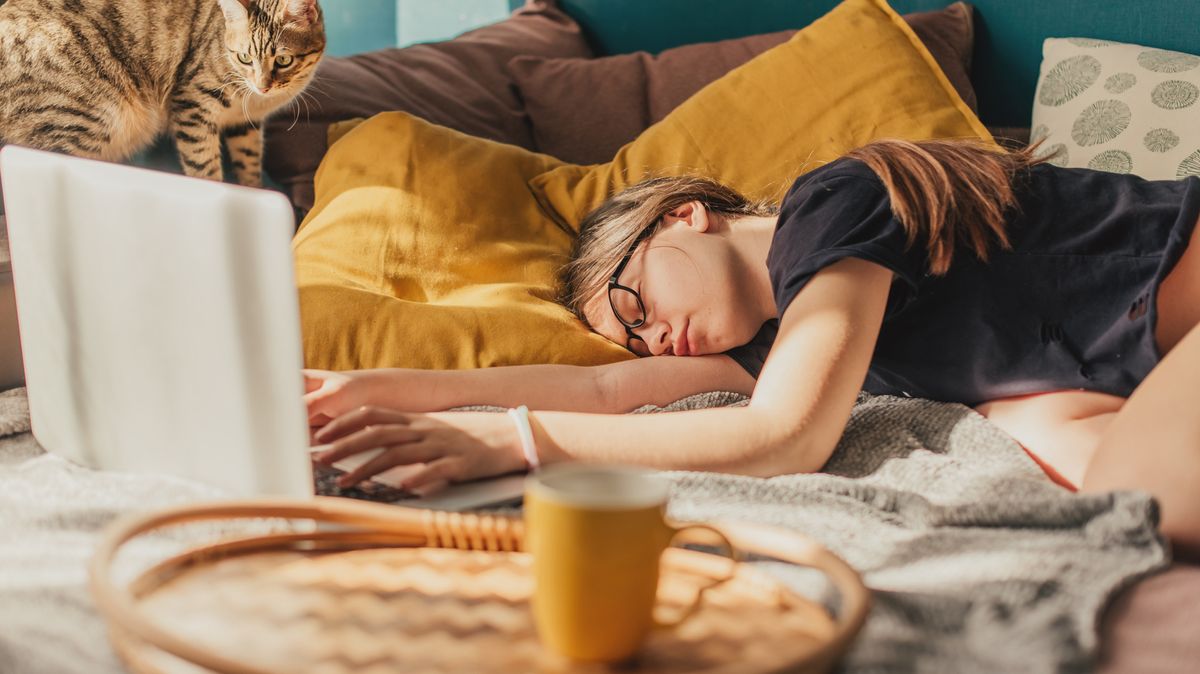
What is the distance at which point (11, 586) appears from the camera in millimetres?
789

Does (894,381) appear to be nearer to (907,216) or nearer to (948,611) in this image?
(907,216)

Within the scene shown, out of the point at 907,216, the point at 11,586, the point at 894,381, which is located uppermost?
the point at 907,216

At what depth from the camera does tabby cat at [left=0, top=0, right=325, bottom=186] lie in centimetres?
163

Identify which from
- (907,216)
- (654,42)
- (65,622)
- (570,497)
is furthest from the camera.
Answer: (654,42)

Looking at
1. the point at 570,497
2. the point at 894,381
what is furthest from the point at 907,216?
the point at 570,497

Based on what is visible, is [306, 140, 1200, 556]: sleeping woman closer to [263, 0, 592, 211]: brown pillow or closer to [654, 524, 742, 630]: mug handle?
[654, 524, 742, 630]: mug handle

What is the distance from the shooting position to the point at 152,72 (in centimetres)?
175

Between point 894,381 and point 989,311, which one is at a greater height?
point 989,311

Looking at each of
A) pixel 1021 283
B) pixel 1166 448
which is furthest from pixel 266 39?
pixel 1166 448

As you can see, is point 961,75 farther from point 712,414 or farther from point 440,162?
point 712,414

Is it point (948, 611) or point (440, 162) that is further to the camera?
point (440, 162)

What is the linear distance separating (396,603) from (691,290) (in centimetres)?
76

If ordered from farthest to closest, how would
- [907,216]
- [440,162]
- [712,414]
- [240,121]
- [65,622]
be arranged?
[240,121]
[440,162]
[907,216]
[712,414]
[65,622]

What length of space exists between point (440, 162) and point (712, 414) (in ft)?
2.65
